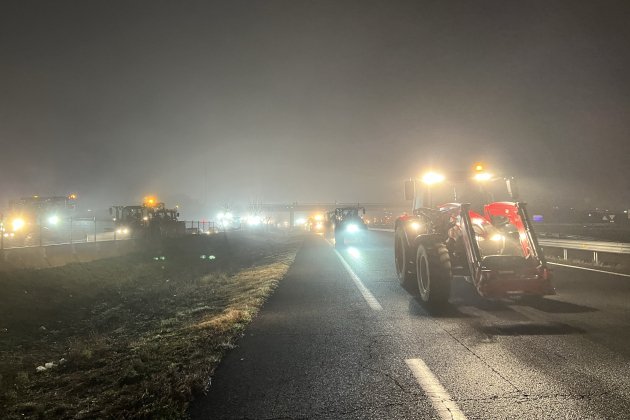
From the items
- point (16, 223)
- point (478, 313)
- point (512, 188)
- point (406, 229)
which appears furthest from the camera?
point (16, 223)

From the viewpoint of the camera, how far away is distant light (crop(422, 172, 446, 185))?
1127 cm

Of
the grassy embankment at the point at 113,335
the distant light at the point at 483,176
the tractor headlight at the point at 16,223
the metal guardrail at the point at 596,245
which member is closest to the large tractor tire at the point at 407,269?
the distant light at the point at 483,176

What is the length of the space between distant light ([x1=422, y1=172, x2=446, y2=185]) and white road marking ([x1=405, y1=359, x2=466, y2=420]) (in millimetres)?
6847

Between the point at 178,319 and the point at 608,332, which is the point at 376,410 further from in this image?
the point at 178,319

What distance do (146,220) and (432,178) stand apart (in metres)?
31.4

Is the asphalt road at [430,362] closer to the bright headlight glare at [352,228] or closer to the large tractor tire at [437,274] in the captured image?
the large tractor tire at [437,274]

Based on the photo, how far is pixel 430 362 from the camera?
5.20m

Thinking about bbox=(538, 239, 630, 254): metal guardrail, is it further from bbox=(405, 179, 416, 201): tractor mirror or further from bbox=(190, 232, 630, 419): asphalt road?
bbox=(405, 179, 416, 201): tractor mirror

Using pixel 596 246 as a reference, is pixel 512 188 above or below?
above

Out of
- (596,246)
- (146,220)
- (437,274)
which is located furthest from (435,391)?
(146,220)

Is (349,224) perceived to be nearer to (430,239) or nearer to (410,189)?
(410,189)

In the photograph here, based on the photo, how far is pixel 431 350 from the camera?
5695 millimetres

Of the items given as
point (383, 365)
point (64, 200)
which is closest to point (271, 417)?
point (383, 365)

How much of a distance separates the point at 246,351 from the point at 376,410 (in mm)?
2592
